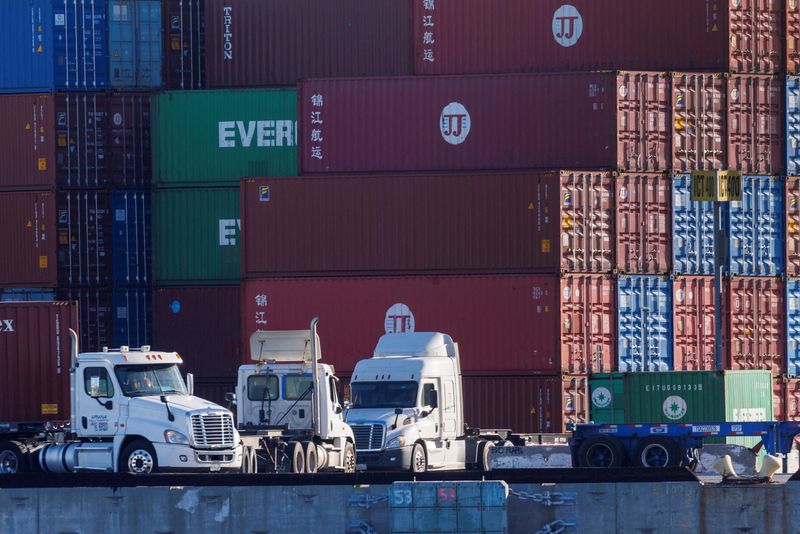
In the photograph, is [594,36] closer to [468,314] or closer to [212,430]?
[468,314]

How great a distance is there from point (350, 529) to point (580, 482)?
3090 mm

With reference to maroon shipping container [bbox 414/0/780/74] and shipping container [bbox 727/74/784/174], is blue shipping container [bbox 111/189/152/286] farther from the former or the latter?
shipping container [bbox 727/74/784/174]

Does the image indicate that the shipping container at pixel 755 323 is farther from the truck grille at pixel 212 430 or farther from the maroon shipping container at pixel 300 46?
the truck grille at pixel 212 430

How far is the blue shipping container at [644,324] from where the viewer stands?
112 ft

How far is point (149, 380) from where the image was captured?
23.0 m

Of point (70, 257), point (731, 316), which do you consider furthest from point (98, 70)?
point (731, 316)

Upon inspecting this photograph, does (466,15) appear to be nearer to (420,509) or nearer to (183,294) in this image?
(183,294)

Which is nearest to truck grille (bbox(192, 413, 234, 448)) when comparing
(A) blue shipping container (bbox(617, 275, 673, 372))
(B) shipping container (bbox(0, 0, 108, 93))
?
(A) blue shipping container (bbox(617, 275, 673, 372))

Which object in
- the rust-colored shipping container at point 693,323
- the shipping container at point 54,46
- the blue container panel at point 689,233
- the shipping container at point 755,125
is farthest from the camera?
the shipping container at point 54,46

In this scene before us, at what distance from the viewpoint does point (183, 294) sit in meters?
36.7

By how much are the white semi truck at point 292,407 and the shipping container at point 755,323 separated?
13495 mm

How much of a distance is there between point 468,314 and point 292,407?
9.57 metres

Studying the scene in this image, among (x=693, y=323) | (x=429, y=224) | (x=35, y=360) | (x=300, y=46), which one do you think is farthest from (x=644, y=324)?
(x=35, y=360)

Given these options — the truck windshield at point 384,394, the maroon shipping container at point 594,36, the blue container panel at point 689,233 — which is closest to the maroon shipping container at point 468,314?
the blue container panel at point 689,233
